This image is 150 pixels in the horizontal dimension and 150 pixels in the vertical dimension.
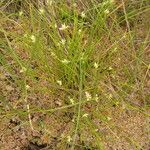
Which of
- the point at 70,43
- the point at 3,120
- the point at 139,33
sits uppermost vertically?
the point at 70,43

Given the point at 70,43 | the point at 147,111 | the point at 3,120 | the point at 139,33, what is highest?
the point at 70,43

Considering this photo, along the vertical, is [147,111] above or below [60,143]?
below

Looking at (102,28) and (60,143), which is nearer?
(60,143)

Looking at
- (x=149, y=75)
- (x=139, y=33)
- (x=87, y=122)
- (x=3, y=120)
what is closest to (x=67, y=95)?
(x=87, y=122)

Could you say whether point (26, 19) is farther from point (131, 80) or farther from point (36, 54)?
point (131, 80)

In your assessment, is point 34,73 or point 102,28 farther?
point 102,28

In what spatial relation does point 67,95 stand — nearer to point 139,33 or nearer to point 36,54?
point 36,54

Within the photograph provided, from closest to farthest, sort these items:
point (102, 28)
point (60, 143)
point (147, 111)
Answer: point (60, 143)
point (147, 111)
point (102, 28)

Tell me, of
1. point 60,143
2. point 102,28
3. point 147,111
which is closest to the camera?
point 60,143

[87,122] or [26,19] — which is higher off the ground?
[26,19]
